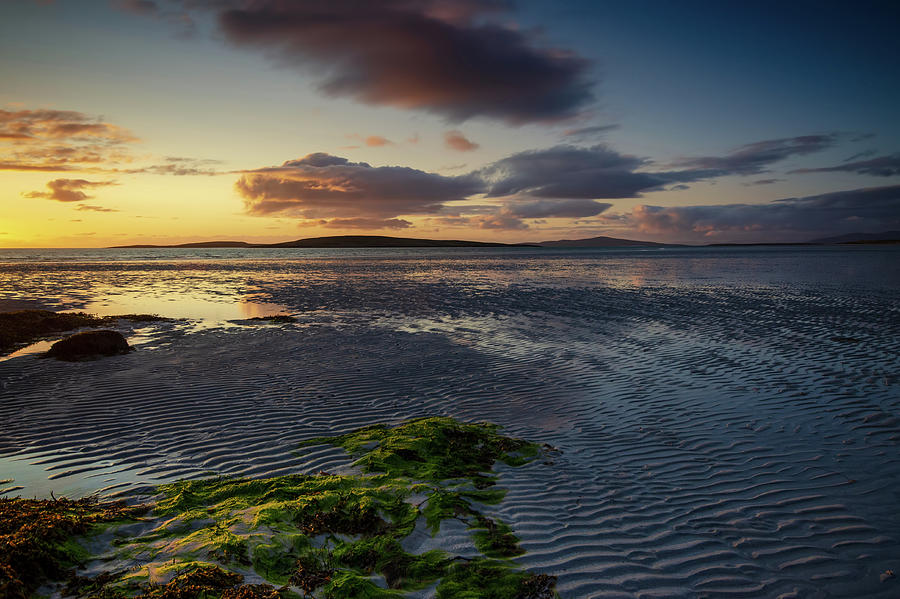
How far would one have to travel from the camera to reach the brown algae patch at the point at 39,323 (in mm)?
15820

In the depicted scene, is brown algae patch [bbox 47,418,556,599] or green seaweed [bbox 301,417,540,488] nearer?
brown algae patch [bbox 47,418,556,599]

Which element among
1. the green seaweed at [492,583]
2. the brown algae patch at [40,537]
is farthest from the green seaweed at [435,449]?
the brown algae patch at [40,537]

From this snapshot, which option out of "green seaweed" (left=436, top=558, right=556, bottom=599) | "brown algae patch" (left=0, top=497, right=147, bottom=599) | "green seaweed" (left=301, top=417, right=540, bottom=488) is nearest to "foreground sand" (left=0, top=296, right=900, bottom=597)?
"green seaweed" (left=436, top=558, right=556, bottom=599)

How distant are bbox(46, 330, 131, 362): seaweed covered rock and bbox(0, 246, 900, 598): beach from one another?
63cm

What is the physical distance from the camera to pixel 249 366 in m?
12.7

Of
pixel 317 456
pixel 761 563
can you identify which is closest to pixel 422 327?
pixel 317 456

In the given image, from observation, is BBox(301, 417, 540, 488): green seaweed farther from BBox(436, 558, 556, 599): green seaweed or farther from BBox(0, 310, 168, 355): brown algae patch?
BBox(0, 310, 168, 355): brown algae patch

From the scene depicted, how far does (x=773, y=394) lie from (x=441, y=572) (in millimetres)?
8954

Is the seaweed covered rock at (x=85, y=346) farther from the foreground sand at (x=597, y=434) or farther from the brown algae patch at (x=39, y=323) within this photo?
the brown algae patch at (x=39, y=323)

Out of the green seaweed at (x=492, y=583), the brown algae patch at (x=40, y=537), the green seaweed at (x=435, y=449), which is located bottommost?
the green seaweed at (x=492, y=583)

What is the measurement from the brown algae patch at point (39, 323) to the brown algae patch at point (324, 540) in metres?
14.8

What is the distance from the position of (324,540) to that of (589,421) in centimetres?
553

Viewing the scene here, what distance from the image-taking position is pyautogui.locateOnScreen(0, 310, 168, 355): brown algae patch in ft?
51.9

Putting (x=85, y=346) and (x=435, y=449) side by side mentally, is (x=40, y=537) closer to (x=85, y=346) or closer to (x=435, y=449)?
(x=435, y=449)
